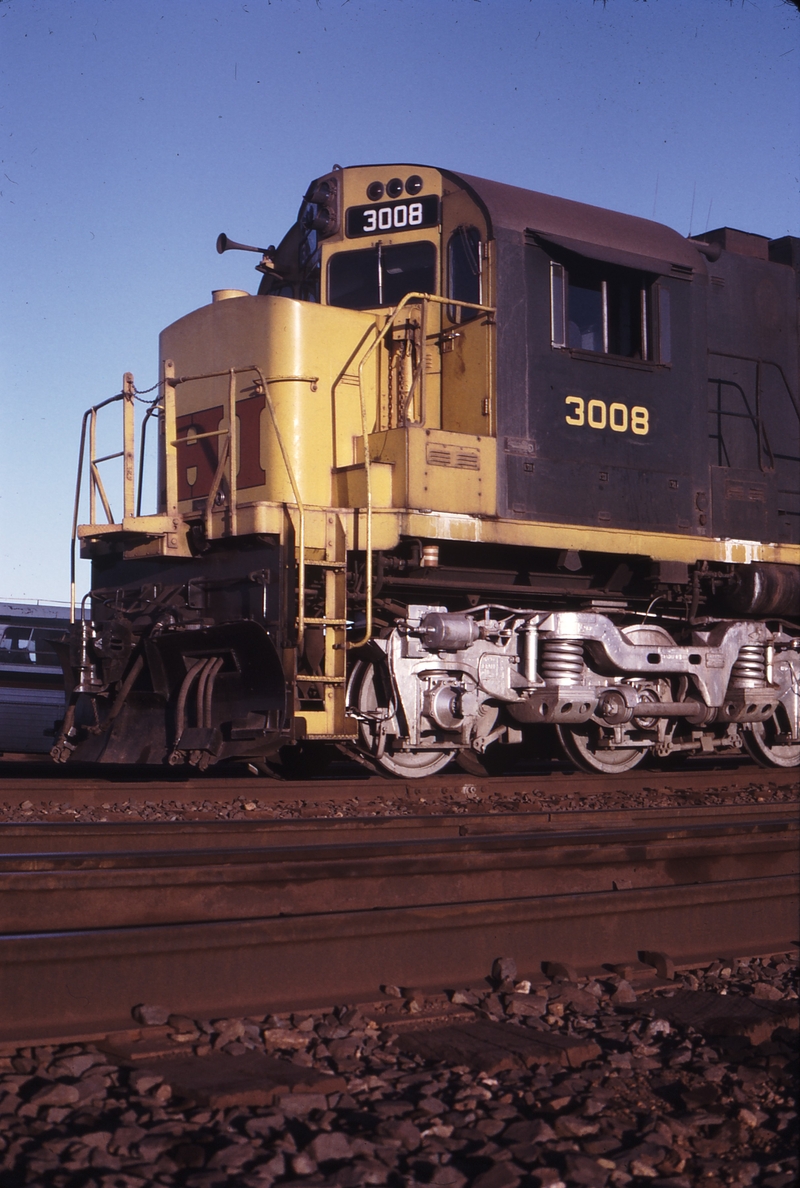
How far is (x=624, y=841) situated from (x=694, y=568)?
420 centimetres

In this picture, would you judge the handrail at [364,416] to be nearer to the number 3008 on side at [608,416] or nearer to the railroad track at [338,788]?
the number 3008 on side at [608,416]

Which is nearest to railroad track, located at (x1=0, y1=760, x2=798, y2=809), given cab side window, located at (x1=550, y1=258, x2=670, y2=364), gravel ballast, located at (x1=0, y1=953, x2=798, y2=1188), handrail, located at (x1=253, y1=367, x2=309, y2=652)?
handrail, located at (x1=253, y1=367, x2=309, y2=652)

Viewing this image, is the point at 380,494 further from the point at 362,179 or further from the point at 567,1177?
the point at 567,1177

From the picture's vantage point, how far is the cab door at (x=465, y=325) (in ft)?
26.3

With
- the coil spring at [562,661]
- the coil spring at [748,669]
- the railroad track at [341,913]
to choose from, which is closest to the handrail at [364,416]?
the coil spring at [562,661]

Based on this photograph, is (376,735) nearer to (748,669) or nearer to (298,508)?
(298,508)

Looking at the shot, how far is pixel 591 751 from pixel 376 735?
73.4 inches

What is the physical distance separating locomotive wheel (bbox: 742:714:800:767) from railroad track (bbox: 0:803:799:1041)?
4350 millimetres

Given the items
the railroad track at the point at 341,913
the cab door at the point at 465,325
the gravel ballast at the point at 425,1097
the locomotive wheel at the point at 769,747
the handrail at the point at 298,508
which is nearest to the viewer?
the gravel ballast at the point at 425,1097

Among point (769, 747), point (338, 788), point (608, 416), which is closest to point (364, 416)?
point (608, 416)

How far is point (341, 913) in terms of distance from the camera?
12.3 feet

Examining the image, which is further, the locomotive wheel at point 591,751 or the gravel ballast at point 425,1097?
the locomotive wheel at point 591,751

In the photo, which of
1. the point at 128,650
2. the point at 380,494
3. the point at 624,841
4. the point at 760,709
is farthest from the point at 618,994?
the point at 760,709

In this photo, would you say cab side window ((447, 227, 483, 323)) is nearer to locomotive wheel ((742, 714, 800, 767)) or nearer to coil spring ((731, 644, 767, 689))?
coil spring ((731, 644, 767, 689))
